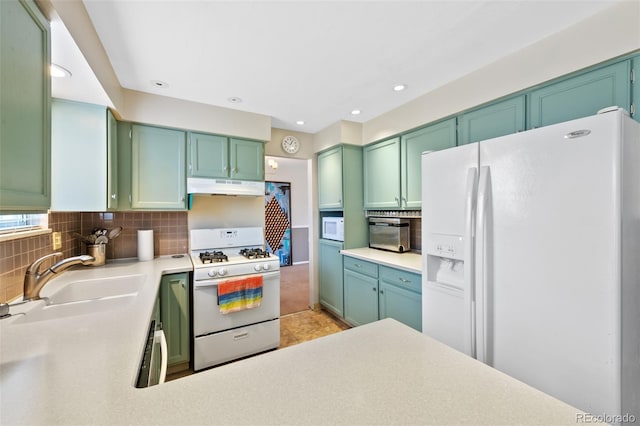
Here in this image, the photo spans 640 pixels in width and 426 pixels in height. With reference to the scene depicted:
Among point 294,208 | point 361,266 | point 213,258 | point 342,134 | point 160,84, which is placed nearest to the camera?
point 160,84

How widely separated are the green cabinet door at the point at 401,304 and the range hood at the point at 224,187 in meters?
1.59

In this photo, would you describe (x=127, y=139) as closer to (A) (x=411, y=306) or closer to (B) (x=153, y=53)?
(B) (x=153, y=53)

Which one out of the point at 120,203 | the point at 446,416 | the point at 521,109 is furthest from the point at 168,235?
the point at 521,109

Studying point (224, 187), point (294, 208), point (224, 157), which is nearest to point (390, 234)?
point (224, 187)

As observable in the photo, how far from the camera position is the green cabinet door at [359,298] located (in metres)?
2.60

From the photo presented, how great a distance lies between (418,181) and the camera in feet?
8.16

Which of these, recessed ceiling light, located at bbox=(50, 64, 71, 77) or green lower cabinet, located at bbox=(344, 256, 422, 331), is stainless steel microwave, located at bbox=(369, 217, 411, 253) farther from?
recessed ceiling light, located at bbox=(50, 64, 71, 77)

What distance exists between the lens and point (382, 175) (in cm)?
292

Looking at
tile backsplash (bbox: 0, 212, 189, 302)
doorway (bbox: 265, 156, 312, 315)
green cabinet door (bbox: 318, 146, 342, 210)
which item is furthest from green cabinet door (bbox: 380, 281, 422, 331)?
doorway (bbox: 265, 156, 312, 315)

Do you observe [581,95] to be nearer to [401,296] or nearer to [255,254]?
[401,296]

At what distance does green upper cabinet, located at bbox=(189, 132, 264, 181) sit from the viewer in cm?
254

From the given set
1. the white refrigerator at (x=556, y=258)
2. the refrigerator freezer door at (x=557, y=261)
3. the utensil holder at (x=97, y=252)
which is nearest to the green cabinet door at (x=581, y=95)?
the white refrigerator at (x=556, y=258)

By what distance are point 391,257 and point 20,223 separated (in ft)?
8.75

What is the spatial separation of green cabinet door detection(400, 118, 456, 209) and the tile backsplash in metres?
2.30
